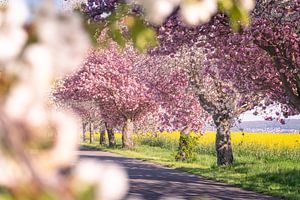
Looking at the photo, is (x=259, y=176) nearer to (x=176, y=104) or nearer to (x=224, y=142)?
(x=224, y=142)

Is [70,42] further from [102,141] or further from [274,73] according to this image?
[102,141]

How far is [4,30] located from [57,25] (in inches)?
4.7

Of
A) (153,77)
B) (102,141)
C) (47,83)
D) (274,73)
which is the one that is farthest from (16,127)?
(102,141)

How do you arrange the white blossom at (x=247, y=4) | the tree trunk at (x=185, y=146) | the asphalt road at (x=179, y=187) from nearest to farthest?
the white blossom at (x=247, y=4), the asphalt road at (x=179, y=187), the tree trunk at (x=185, y=146)

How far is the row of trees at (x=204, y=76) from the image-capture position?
1427 centimetres

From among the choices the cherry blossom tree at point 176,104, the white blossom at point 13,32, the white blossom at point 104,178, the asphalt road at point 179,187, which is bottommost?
the asphalt road at point 179,187

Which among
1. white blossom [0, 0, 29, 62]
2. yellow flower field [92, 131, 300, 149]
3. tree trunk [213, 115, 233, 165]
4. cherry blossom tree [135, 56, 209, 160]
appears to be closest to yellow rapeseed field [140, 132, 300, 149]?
yellow flower field [92, 131, 300, 149]

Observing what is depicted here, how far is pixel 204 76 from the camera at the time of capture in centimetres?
2802

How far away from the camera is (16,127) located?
68cm

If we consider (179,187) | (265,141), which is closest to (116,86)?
(265,141)

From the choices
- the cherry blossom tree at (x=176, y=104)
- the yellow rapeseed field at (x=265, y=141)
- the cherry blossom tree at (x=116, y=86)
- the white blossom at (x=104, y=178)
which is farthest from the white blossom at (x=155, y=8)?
the cherry blossom tree at (x=116, y=86)

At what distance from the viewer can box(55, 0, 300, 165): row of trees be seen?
1427 centimetres

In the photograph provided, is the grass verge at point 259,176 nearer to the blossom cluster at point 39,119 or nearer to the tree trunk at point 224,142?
the tree trunk at point 224,142

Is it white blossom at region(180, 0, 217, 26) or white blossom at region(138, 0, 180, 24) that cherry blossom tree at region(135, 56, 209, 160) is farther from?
white blossom at region(138, 0, 180, 24)
